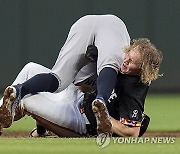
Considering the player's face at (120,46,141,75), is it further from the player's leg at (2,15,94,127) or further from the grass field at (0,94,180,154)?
the grass field at (0,94,180,154)

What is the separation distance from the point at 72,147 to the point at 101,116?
49cm

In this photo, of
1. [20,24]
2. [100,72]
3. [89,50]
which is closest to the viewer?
[100,72]

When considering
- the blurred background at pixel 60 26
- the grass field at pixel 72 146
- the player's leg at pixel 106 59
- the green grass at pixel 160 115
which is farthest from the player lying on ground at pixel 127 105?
the blurred background at pixel 60 26

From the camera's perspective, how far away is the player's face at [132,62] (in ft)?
15.8

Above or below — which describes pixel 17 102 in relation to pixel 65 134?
above

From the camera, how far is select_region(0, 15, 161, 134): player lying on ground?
4586 millimetres

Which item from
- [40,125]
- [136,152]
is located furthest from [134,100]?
[136,152]

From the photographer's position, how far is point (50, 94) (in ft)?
17.0

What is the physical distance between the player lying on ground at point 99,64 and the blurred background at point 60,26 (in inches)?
173

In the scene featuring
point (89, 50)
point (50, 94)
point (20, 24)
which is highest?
point (89, 50)

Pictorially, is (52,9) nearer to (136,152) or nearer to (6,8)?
(6,8)

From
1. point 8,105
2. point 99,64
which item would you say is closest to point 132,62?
point 99,64

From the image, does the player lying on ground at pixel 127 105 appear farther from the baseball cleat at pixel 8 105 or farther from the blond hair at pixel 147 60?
the baseball cleat at pixel 8 105

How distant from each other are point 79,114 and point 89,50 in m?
0.42
